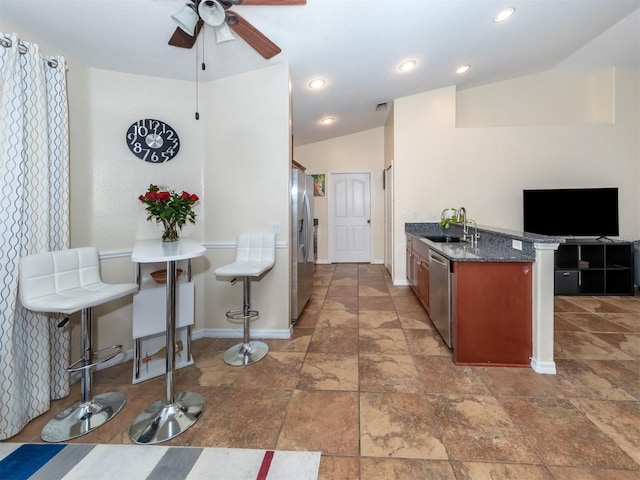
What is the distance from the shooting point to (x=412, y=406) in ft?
5.58

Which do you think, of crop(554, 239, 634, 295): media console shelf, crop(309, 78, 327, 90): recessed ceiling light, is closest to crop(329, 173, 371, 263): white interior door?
crop(309, 78, 327, 90): recessed ceiling light

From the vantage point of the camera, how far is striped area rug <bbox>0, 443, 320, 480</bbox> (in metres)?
1.27

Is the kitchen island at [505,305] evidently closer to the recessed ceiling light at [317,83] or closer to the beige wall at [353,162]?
the recessed ceiling light at [317,83]

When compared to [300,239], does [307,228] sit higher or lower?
higher

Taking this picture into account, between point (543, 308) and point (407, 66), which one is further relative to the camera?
point (407, 66)

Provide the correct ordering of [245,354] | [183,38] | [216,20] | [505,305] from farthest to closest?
[245,354]
[505,305]
[183,38]
[216,20]

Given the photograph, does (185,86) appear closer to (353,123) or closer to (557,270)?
(353,123)

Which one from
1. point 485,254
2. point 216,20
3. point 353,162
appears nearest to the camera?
point 216,20

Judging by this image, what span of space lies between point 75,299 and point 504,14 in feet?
13.5

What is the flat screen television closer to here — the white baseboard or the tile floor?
the tile floor

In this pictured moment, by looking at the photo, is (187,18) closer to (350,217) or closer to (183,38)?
(183,38)

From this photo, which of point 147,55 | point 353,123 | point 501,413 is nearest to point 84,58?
point 147,55

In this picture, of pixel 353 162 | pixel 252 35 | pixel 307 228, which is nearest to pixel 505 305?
pixel 307 228

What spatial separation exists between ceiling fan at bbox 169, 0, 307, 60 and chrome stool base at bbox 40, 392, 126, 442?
7.67ft
